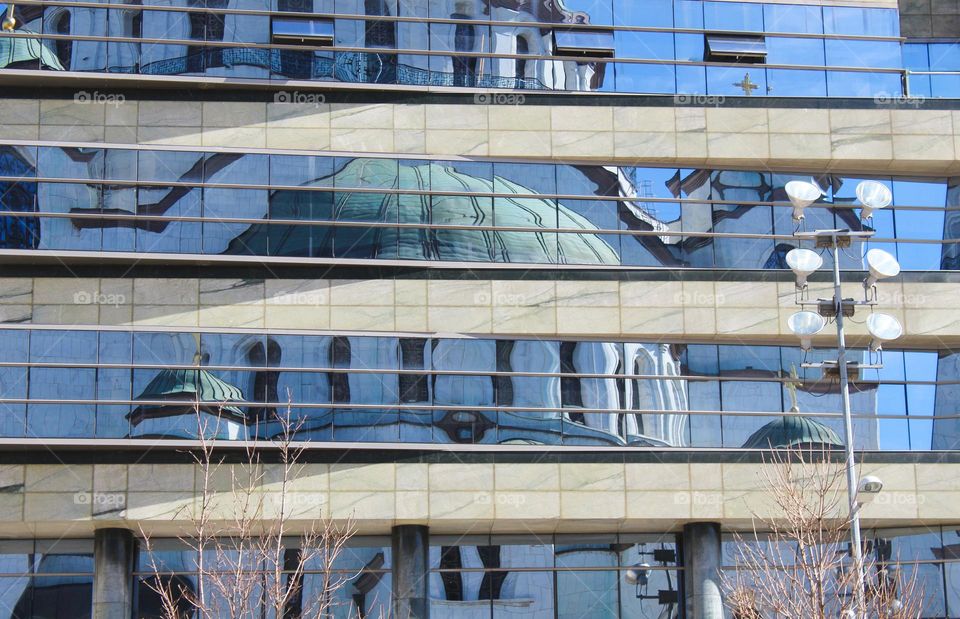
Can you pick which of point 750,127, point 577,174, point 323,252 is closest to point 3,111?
point 323,252

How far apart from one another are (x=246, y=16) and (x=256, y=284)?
6502 mm

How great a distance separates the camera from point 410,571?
109 feet

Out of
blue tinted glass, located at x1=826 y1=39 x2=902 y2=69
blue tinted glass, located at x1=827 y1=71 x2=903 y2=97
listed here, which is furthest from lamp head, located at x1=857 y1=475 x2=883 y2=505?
blue tinted glass, located at x1=826 y1=39 x2=902 y2=69

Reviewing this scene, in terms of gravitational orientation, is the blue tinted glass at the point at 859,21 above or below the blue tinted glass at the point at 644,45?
above

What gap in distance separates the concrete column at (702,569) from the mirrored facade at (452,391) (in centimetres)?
203

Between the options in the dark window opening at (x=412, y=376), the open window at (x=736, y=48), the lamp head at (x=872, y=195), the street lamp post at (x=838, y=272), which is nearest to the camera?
the street lamp post at (x=838, y=272)

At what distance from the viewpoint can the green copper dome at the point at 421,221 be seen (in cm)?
3375

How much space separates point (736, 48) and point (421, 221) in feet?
29.3

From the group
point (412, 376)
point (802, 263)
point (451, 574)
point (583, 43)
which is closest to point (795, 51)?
point (583, 43)

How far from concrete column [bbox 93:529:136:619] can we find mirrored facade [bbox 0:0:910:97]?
10.7 m

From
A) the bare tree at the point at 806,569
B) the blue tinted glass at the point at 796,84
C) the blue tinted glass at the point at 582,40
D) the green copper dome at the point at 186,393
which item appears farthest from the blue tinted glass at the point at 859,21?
the green copper dome at the point at 186,393

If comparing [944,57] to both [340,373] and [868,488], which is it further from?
[340,373]

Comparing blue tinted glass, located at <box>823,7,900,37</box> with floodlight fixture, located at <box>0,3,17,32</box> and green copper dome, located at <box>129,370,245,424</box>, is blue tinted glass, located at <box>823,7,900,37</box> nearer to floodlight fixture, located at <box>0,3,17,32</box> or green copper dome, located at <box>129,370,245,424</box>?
green copper dome, located at <box>129,370,245,424</box>

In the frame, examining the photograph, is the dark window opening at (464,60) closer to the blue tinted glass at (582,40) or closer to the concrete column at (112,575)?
the blue tinted glass at (582,40)
